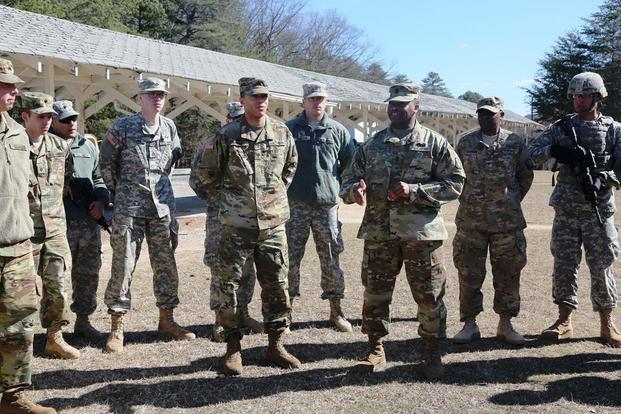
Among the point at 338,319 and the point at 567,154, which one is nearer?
the point at 567,154

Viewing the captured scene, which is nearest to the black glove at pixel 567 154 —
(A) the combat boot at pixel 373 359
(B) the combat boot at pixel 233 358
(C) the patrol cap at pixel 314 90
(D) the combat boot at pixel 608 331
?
(D) the combat boot at pixel 608 331

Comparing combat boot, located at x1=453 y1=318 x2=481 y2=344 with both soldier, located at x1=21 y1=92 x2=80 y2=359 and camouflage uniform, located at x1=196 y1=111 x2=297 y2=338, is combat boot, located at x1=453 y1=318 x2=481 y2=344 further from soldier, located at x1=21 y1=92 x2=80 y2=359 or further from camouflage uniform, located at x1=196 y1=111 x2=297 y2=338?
soldier, located at x1=21 y1=92 x2=80 y2=359

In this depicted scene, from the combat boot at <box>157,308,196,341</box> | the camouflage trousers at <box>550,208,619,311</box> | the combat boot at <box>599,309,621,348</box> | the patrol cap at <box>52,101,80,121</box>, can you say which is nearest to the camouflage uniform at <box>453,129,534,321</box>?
the camouflage trousers at <box>550,208,619,311</box>

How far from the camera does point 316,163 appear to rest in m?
5.22

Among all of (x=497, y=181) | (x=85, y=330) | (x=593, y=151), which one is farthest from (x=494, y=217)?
(x=85, y=330)

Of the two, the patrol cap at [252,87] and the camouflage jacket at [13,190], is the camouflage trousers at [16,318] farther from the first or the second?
the patrol cap at [252,87]

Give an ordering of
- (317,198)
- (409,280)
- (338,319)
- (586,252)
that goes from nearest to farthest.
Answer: (409,280)
(586,252)
(317,198)
(338,319)

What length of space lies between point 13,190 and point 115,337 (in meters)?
1.85

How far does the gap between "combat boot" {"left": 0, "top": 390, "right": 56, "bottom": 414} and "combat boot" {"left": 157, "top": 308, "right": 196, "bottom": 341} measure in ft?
5.19

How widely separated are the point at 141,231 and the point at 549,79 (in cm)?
4283

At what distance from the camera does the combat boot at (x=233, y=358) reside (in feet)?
13.6

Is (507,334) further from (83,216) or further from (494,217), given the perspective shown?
(83,216)

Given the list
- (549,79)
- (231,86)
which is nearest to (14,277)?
(231,86)

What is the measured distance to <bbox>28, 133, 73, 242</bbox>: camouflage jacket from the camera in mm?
4219
